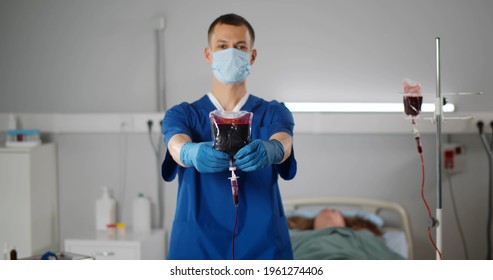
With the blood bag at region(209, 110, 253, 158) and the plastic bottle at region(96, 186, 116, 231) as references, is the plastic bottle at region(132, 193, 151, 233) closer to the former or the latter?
the plastic bottle at region(96, 186, 116, 231)

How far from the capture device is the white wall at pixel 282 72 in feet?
6.82

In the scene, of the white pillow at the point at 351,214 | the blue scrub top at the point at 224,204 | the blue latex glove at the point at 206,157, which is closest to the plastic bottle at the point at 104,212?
the blue scrub top at the point at 224,204

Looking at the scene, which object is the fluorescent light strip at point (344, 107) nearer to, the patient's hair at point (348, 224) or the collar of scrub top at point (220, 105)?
the collar of scrub top at point (220, 105)

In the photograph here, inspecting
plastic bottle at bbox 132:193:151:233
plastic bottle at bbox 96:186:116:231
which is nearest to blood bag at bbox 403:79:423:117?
plastic bottle at bbox 132:193:151:233

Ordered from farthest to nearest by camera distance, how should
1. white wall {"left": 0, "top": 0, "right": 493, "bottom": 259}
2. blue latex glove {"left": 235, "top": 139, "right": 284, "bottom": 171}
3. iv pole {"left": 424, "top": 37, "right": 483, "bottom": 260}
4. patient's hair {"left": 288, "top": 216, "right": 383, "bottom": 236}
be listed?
patient's hair {"left": 288, "top": 216, "right": 383, "bottom": 236} < white wall {"left": 0, "top": 0, "right": 493, "bottom": 259} < iv pole {"left": 424, "top": 37, "right": 483, "bottom": 260} < blue latex glove {"left": 235, "top": 139, "right": 284, "bottom": 171}

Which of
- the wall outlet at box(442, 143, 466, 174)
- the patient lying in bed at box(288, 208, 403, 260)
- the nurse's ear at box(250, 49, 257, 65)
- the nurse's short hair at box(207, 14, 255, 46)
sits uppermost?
the nurse's short hair at box(207, 14, 255, 46)

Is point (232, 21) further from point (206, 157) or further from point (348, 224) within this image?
point (348, 224)

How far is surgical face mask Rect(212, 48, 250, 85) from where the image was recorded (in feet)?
5.98

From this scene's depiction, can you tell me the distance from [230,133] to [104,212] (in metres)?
0.87

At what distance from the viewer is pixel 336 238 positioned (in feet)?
9.25

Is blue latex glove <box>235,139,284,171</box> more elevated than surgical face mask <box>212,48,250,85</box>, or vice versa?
surgical face mask <box>212,48,250,85</box>

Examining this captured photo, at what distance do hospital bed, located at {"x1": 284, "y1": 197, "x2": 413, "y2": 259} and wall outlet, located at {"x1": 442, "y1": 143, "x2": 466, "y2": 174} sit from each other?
227mm

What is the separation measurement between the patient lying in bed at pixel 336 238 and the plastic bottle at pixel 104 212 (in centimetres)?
72
